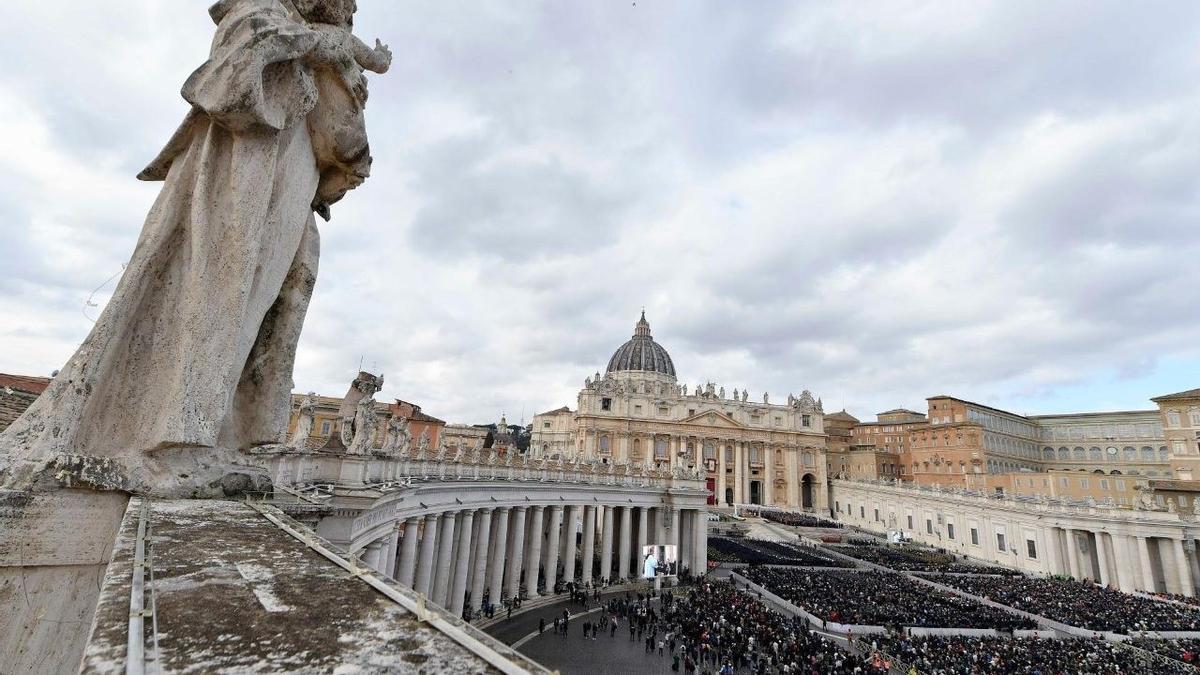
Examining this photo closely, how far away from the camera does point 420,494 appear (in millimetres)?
21078

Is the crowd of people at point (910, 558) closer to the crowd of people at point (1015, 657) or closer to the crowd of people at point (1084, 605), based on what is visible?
the crowd of people at point (1084, 605)

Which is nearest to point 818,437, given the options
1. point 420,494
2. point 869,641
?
point 869,641

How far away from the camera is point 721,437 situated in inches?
4102

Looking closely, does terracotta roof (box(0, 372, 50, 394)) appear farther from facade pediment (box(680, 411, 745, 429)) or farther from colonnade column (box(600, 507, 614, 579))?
facade pediment (box(680, 411, 745, 429))

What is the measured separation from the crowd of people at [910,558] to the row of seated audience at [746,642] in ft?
79.5

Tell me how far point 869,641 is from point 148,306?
28.7m

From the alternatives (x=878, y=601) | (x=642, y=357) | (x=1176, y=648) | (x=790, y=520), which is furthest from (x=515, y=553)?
(x=642, y=357)

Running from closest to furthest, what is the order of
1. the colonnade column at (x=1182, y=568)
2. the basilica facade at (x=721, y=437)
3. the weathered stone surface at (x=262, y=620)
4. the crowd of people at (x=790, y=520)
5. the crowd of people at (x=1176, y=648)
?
the weathered stone surface at (x=262, y=620) → the crowd of people at (x=1176, y=648) → the colonnade column at (x=1182, y=568) → the crowd of people at (x=790, y=520) → the basilica facade at (x=721, y=437)

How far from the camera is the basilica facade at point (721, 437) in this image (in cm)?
10212

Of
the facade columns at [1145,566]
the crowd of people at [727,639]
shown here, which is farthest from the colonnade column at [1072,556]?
the crowd of people at [727,639]

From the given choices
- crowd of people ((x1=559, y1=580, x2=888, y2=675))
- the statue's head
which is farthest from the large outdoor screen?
the statue's head

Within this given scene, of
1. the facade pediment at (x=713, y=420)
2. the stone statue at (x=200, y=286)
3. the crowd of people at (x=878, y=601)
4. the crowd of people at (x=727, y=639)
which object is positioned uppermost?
the facade pediment at (x=713, y=420)

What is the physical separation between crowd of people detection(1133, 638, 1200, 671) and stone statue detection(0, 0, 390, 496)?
35215 mm

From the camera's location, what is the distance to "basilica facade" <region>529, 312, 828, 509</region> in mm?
102125
